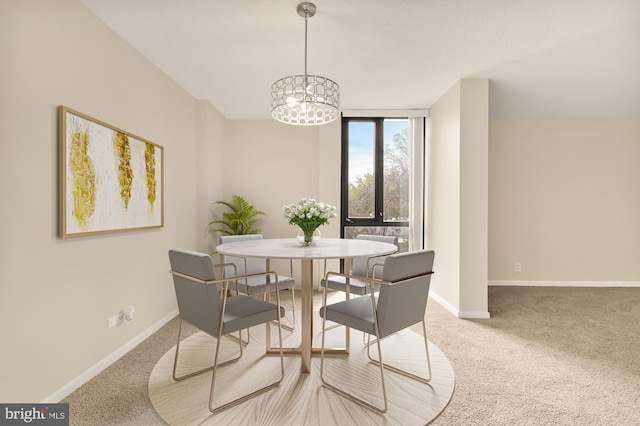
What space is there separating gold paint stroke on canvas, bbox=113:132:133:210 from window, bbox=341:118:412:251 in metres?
2.87

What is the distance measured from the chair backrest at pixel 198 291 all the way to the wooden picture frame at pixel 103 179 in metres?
0.73

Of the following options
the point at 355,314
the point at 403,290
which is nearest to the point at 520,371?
the point at 403,290

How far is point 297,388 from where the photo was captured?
2119mm

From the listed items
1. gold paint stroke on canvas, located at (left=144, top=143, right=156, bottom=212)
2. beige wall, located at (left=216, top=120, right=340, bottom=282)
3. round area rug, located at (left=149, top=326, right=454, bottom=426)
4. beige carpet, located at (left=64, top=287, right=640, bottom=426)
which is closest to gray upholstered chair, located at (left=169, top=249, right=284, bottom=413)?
round area rug, located at (left=149, top=326, right=454, bottom=426)

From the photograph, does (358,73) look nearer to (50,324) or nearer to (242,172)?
(242,172)

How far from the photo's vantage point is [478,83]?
3504mm

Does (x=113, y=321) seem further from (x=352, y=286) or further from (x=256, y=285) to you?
(x=352, y=286)

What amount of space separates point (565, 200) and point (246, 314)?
200 inches

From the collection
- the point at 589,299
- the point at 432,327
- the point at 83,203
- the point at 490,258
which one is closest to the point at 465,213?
the point at 432,327

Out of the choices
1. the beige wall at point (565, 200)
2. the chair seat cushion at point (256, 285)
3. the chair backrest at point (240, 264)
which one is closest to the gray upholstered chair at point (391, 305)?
the chair seat cushion at point (256, 285)

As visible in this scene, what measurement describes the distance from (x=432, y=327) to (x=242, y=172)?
128 inches

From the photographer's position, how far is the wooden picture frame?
2043 mm

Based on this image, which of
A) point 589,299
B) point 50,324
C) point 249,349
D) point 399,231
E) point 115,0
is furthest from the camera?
point 399,231

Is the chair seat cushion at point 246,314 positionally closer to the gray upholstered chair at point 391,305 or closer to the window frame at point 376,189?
the gray upholstered chair at point 391,305
